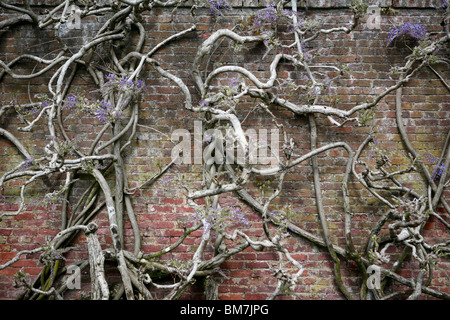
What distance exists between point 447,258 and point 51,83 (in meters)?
3.25

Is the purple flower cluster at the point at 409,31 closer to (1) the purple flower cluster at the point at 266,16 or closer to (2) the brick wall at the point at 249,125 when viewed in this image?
(2) the brick wall at the point at 249,125

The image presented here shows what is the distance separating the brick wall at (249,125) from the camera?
2.96m

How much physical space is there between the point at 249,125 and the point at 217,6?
962 mm

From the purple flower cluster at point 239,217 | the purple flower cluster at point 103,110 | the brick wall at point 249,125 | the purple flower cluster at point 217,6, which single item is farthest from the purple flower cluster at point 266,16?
the purple flower cluster at point 239,217

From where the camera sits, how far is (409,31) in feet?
10.0

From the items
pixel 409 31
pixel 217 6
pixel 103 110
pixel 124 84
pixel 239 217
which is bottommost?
pixel 239 217

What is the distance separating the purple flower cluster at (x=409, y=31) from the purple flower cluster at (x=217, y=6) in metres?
1.30

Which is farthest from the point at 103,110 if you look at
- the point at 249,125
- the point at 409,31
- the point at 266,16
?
the point at 409,31

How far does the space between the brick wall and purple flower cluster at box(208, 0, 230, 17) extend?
0.06 metres

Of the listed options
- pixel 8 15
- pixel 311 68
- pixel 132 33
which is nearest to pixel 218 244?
pixel 311 68

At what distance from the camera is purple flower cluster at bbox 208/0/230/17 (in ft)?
9.90

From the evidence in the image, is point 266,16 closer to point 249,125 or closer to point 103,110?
point 249,125

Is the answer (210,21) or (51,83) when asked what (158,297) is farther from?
(210,21)
